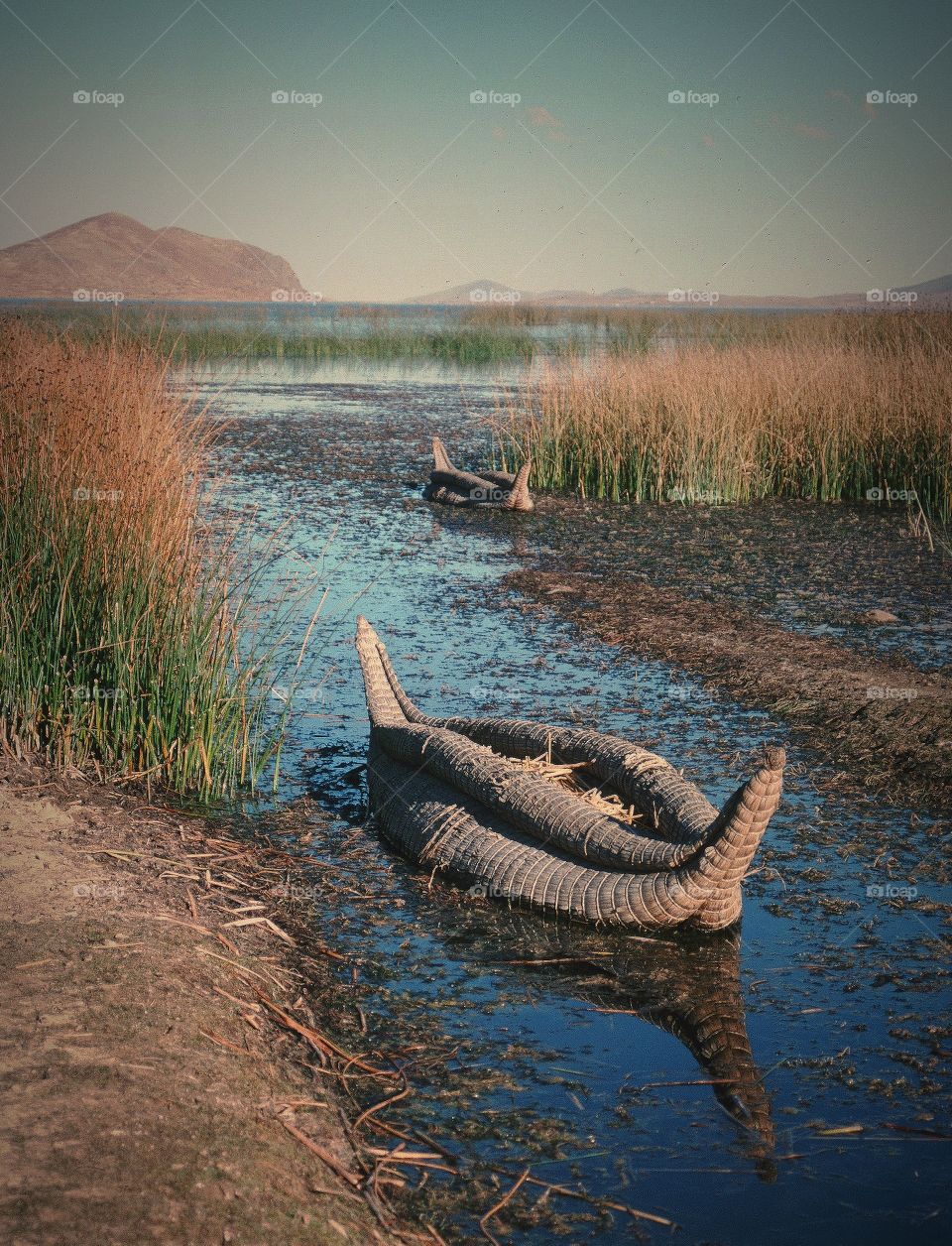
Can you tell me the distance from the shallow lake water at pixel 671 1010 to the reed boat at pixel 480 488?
5.74 meters

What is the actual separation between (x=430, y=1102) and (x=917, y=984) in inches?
65.0

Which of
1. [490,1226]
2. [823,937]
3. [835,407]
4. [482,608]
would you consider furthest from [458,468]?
[490,1226]

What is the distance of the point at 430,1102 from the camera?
2977mm

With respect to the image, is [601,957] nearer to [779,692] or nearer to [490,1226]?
[490,1226]

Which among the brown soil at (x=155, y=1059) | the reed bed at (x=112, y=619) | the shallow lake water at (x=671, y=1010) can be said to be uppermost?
the reed bed at (x=112, y=619)

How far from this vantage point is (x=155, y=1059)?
2729 millimetres

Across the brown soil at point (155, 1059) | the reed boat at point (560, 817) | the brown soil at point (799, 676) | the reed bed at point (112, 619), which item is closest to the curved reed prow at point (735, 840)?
the reed boat at point (560, 817)

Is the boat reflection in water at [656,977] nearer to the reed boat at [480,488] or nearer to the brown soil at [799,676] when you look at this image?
the brown soil at [799,676]

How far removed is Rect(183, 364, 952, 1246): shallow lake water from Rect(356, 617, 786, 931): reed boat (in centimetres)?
13

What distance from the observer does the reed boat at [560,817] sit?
3.65m

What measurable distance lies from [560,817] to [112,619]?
195 centimetres

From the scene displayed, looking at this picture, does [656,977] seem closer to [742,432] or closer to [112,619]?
[112,619]

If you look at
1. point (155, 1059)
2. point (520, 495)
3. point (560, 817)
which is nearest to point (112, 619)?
point (560, 817)

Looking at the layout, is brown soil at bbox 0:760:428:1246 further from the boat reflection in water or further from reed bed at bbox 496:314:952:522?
reed bed at bbox 496:314:952:522
